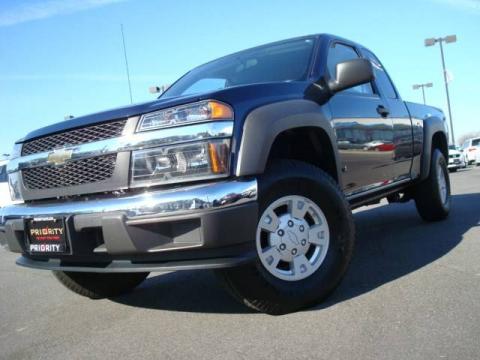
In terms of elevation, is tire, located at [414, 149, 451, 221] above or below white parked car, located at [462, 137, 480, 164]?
above

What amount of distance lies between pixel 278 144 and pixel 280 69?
0.85 metres

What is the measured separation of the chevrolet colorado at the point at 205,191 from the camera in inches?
104

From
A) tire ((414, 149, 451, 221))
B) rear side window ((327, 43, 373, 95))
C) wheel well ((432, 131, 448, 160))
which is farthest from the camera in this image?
wheel well ((432, 131, 448, 160))

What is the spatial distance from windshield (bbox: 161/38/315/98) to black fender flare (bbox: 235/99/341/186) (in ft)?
1.66

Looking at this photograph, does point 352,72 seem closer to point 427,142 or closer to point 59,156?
point 59,156

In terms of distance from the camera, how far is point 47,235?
9.89ft

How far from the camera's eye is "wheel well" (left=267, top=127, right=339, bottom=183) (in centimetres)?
350

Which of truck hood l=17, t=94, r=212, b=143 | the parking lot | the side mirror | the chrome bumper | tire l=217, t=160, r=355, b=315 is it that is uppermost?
the side mirror

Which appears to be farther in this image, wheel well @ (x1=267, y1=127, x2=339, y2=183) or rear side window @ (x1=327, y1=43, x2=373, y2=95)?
rear side window @ (x1=327, y1=43, x2=373, y2=95)

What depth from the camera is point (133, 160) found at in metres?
2.79

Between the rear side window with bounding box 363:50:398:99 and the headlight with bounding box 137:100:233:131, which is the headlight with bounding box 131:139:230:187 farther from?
the rear side window with bounding box 363:50:398:99

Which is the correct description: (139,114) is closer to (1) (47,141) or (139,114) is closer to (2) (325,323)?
(1) (47,141)

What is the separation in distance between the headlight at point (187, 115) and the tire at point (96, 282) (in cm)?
152

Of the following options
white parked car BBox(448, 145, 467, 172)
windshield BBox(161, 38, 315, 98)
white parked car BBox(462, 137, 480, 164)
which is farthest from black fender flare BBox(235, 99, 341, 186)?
white parked car BBox(462, 137, 480, 164)
